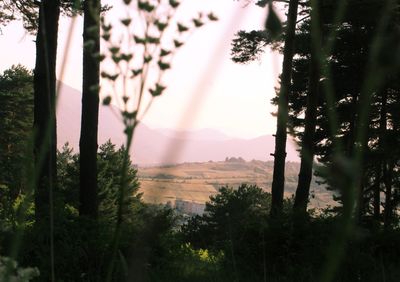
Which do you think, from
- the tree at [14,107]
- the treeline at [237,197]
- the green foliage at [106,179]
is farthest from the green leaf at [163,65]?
the tree at [14,107]

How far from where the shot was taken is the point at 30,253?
22.5 ft

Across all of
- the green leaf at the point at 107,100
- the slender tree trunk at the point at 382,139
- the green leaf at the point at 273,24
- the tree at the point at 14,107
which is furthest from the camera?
the tree at the point at 14,107

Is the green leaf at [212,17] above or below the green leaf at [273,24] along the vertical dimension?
above

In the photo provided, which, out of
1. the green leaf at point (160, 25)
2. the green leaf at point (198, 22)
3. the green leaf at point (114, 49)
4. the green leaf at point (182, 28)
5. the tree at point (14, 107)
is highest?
the tree at point (14, 107)

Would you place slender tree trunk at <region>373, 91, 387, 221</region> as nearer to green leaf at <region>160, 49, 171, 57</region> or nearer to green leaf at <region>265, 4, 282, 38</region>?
green leaf at <region>160, 49, 171, 57</region>

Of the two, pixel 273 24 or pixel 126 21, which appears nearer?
pixel 273 24

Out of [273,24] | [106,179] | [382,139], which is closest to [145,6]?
[273,24]

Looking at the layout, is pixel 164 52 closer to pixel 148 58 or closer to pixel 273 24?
pixel 148 58

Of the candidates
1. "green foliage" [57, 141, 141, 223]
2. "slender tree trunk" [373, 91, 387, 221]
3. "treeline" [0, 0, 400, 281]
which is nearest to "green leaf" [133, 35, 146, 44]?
"treeline" [0, 0, 400, 281]

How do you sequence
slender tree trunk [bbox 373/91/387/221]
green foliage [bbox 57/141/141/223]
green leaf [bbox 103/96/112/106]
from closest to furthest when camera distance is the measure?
green leaf [bbox 103/96/112/106] → slender tree trunk [bbox 373/91/387/221] → green foliage [bbox 57/141/141/223]

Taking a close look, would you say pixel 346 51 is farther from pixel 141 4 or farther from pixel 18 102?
pixel 18 102

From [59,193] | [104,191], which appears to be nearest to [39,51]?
[59,193]

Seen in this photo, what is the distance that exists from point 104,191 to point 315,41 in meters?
39.4

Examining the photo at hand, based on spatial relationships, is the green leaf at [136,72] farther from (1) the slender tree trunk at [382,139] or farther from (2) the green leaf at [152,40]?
(1) the slender tree trunk at [382,139]
